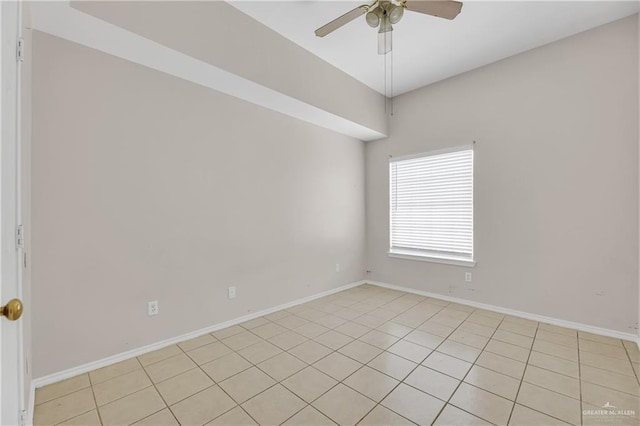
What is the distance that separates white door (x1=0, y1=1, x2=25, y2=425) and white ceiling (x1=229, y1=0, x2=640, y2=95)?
79.0 inches

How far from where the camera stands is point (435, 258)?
3.94 meters

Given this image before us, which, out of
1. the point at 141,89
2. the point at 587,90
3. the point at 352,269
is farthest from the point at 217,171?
the point at 587,90

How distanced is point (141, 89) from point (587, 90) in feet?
14.2

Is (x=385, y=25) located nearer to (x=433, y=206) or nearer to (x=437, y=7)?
(x=437, y=7)

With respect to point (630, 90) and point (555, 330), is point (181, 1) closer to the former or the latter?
point (630, 90)

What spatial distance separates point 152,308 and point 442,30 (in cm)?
392

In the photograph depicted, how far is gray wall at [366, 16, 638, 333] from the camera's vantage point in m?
2.68

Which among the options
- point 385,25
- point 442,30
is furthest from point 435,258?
point 385,25

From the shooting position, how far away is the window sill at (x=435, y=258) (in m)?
3.65

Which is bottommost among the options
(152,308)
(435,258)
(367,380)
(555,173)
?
(367,380)

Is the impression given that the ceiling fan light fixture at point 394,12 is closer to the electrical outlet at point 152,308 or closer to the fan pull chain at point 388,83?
the fan pull chain at point 388,83

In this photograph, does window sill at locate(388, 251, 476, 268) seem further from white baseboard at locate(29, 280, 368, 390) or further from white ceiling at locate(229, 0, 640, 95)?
white ceiling at locate(229, 0, 640, 95)

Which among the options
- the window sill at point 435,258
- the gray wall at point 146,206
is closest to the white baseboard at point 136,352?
the gray wall at point 146,206

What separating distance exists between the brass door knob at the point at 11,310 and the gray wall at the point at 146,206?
152 cm
